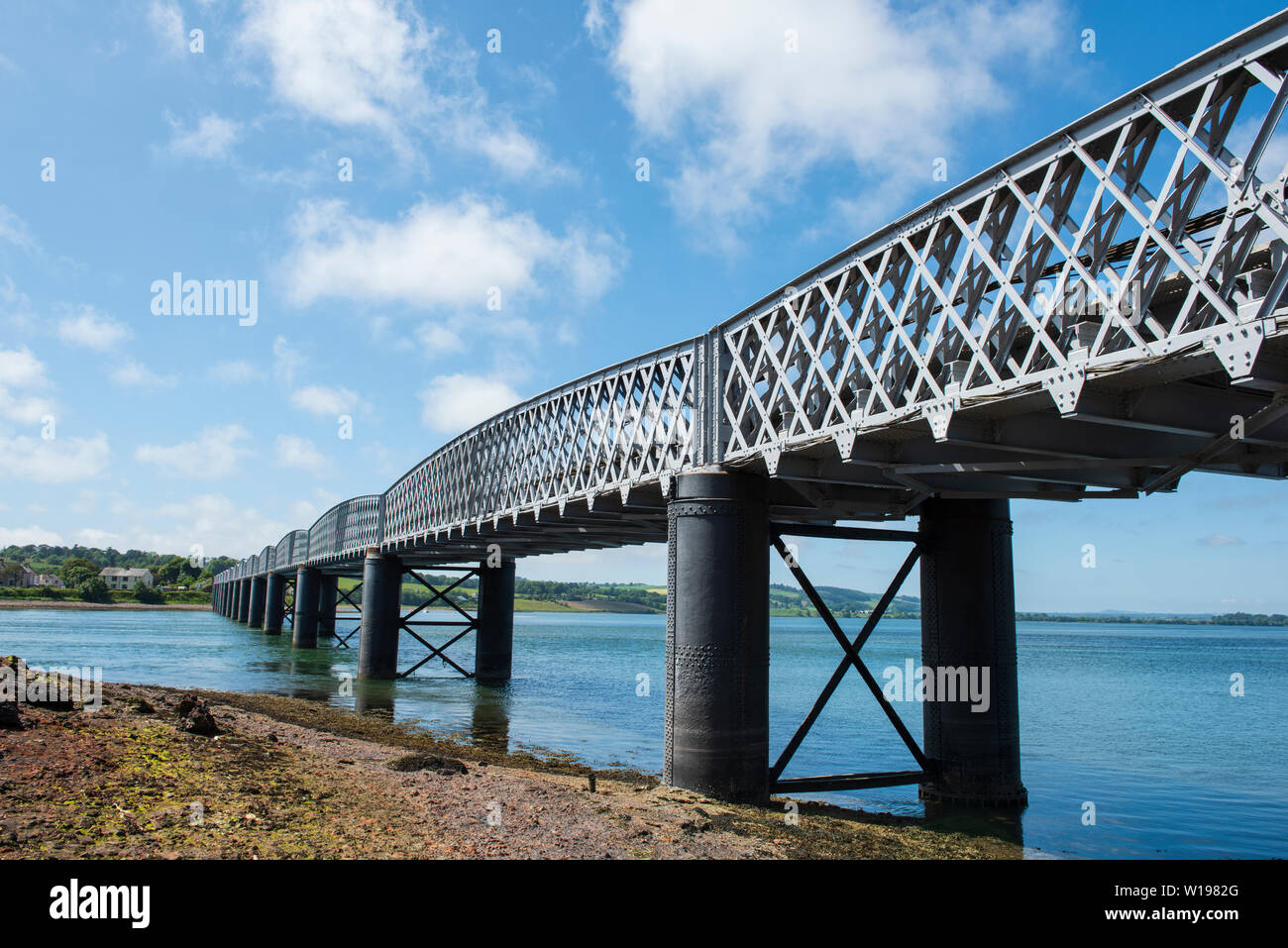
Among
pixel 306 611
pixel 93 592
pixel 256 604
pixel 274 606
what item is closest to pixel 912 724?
pixel 306 611

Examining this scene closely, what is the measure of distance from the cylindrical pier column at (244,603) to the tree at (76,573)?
67.2 meters

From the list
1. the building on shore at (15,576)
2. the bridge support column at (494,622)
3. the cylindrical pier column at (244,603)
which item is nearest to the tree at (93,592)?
the building on shore at (15,576)

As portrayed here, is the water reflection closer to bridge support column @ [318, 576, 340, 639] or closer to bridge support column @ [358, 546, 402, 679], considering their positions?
bridge support column @ [358, 546, 402, 679]

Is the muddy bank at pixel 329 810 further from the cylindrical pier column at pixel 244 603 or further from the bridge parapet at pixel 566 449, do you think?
the cylindrical pier column at pixel 244 603

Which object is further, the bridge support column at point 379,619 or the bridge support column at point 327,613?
the bridge support column at point 327,613

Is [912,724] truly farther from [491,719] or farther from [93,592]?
[93,592]

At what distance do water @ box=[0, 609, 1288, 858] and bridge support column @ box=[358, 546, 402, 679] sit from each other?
1.89 metres

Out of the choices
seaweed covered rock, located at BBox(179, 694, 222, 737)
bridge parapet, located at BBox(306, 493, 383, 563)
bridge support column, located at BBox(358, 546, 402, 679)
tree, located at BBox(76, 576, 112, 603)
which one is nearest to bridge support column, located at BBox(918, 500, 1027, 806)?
seaweed covered rock, located at BBox(179, 694, 222, 737)

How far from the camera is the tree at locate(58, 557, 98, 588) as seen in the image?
7092 inches

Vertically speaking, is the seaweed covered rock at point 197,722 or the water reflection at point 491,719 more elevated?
the seaweed covered rock at point 197,722

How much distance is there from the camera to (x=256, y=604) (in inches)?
4520

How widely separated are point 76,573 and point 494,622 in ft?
578

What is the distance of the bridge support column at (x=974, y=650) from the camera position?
17.5 m
